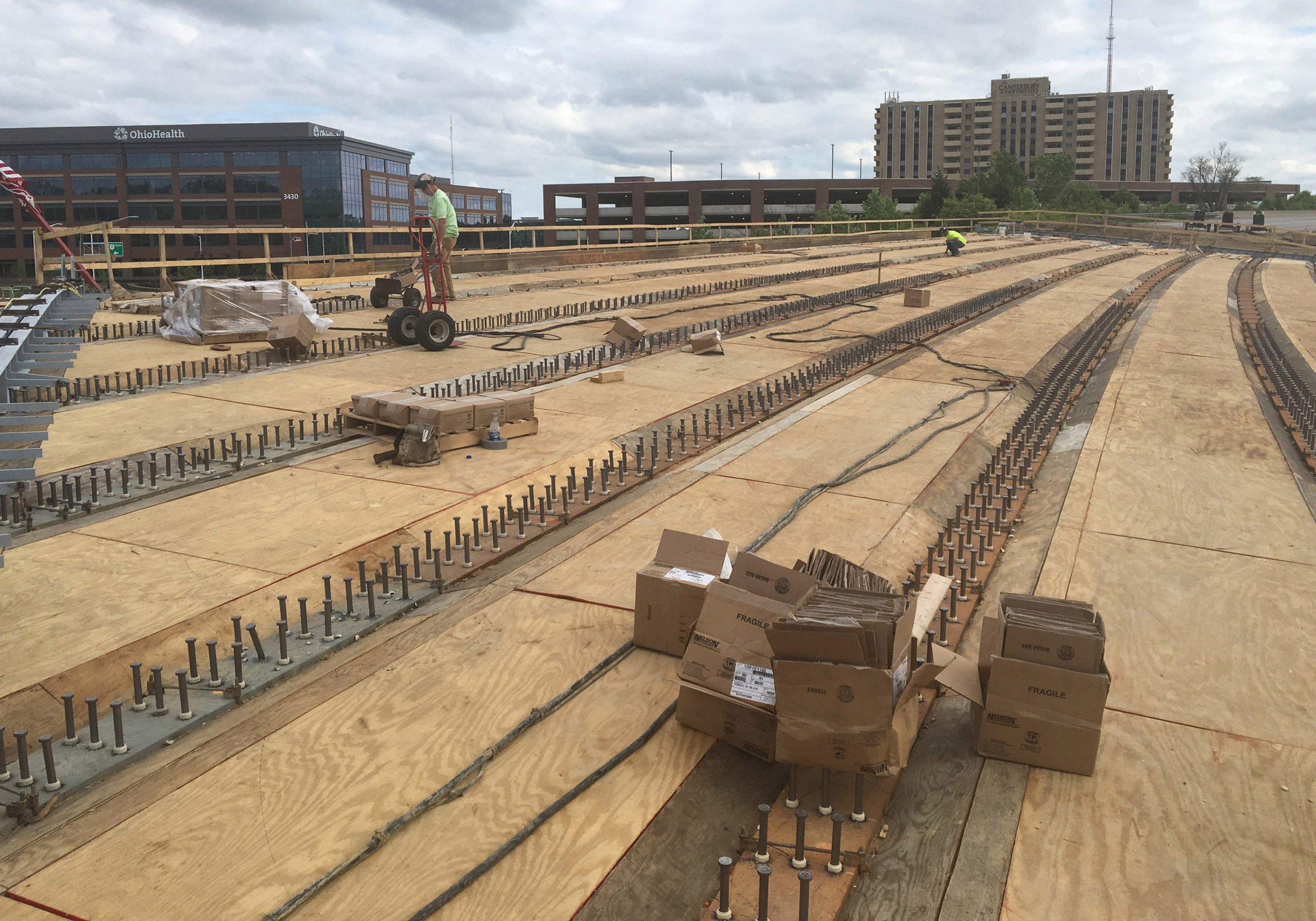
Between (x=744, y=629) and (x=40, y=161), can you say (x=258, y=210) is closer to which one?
(x=40, y=161)

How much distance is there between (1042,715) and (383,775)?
9.01ft

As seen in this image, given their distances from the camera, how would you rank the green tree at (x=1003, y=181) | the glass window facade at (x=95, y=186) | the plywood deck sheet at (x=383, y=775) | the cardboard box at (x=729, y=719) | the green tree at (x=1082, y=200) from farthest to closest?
the green tree at (x=1082, y=200), the green tree at (x=1003, y=181), the glass window facade at (x=95, y=186), the cardboard box at (x=729, y=719), the plywood deck sheet at (x=383, y=775)

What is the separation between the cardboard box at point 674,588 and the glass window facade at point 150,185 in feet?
288

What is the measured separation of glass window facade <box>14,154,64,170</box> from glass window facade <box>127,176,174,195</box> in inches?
220

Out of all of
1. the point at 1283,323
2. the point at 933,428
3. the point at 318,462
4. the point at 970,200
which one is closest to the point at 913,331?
the point at 933,428

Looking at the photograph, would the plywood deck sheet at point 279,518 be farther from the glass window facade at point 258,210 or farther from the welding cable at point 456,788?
the glass window facade at point 258,210

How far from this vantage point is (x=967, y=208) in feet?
247

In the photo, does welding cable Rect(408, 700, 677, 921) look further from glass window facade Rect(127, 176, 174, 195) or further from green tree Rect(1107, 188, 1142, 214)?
green tree Rect(1107, 188, 1142, 214)

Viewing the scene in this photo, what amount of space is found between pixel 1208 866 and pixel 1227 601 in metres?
2.97

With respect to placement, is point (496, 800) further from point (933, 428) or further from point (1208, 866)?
point (933, 428)

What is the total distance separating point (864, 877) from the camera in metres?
3.74

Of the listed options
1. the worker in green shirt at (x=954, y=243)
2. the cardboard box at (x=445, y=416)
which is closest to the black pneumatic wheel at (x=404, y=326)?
the cardboard box at (x=445, y=416)

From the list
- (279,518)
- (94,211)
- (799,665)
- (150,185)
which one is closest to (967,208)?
(150,185)

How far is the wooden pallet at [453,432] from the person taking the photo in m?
9.48
